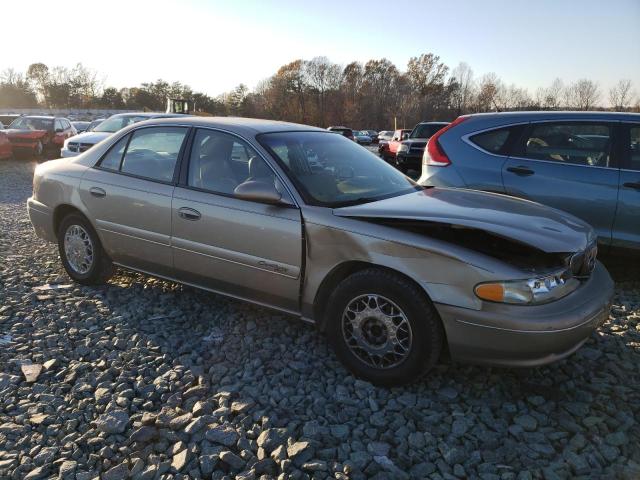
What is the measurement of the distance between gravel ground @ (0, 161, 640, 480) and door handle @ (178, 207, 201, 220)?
2.81ft

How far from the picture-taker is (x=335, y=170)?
3.73 meters

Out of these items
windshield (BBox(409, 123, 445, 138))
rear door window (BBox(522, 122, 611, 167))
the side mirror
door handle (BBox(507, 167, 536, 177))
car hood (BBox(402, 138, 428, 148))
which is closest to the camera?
the side mirror

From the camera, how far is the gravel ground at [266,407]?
7.86 feet

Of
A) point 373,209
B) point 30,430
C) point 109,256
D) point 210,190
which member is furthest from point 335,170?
point 30,430

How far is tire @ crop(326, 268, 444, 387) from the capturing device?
2.82 meters

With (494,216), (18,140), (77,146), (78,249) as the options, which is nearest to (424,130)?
(77,146)

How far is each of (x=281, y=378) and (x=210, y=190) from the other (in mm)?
1474

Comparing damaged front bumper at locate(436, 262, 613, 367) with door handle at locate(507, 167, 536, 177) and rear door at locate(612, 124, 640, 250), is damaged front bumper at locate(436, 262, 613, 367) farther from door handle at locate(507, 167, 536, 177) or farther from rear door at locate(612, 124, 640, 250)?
door handle at locate(507, 167, 536, 177)

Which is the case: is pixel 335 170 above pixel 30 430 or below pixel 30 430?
above

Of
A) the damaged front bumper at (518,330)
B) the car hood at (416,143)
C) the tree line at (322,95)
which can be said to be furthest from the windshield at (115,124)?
the tree line at (322,95)

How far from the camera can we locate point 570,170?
4766 mm

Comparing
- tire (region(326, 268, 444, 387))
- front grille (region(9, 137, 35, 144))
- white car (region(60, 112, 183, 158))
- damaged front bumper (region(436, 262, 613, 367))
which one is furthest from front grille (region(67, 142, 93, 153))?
damaged front bumper (region(436, 262, 613, 367))

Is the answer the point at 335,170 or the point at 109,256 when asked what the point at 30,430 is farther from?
the point at 335,170

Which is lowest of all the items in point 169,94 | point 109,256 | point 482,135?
point 109,256
